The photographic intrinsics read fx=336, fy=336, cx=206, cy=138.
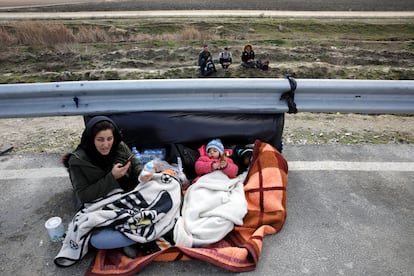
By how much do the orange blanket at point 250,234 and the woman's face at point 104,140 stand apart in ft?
2.53

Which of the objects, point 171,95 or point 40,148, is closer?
point 171,95

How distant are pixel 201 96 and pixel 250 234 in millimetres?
1405

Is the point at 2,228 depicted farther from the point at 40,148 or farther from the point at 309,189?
the point at 309,189

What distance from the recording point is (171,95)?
328cm

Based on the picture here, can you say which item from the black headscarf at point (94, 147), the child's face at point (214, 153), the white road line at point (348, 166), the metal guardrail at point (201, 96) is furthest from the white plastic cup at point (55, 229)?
the white road line at point (348, 166)

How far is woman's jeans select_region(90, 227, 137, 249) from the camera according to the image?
238 centimetres

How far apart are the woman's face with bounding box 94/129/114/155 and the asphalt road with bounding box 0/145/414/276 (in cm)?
62

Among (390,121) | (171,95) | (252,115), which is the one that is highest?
(171,95)

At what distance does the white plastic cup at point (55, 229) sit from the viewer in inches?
97.4

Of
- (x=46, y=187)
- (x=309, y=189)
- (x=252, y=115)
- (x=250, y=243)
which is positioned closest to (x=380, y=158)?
(x=309, y=189)

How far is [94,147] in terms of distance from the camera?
8.77ft

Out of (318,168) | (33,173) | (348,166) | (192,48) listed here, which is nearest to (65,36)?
(192,48)

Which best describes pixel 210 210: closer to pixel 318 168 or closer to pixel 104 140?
pixel 104 140

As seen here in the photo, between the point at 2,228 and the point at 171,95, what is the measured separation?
5.93 ft
